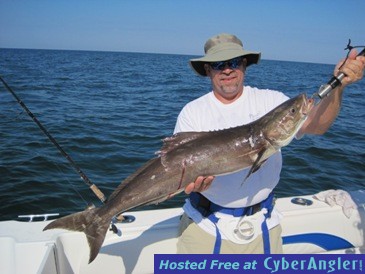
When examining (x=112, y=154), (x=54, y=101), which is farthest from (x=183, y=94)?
(x=112, y=154)

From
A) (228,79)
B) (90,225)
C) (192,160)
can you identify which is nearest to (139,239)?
(90,225)

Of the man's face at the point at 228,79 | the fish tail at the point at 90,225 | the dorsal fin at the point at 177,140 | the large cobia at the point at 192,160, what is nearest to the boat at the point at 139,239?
the fish tail at the point at 90,225

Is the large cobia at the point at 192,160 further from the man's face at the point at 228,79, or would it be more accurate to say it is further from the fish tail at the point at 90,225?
the man's face at the point at 228,79

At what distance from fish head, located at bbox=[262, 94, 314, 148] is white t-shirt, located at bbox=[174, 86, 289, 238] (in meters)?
0.34

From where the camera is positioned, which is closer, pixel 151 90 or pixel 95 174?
pixel 95 174

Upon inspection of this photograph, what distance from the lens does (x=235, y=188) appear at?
3.59 m

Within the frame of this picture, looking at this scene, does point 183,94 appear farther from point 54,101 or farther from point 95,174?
point 95,174

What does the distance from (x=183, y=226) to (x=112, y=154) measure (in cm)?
674

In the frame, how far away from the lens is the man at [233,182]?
360cm

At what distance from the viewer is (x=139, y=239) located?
14.0 feet

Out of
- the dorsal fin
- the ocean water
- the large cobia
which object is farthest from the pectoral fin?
the ocean water

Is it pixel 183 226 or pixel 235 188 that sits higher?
pixel 235 188

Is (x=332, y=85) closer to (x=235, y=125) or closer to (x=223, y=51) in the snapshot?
(x=235, y=125)

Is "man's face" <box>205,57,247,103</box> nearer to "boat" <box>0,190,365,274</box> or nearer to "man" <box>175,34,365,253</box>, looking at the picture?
"man" <box>175,34,365,253</box>
